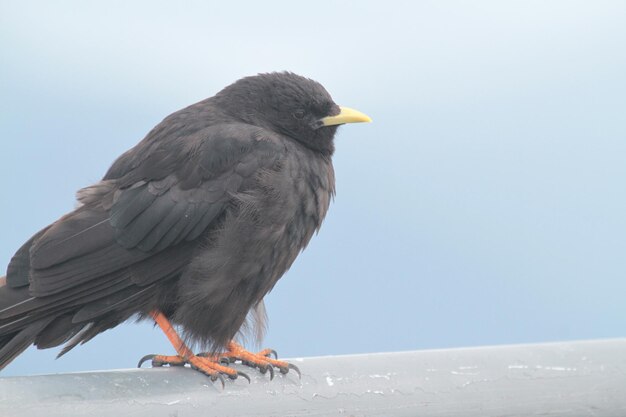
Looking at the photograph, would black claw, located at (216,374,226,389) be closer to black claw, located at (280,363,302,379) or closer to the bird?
black claw, located at (280,363,302,379)

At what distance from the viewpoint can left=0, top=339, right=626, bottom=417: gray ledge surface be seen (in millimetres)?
2652

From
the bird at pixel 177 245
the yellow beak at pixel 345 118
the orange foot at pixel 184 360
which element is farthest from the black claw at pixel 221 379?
the yellow beak at pixel 345 118

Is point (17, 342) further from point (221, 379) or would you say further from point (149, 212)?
point (221, 379)

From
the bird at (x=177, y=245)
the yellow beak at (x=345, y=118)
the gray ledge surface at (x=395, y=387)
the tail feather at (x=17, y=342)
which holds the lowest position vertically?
the gray ledge surface at (x=395, y=387)

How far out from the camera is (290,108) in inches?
191

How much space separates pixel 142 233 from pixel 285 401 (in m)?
1.52

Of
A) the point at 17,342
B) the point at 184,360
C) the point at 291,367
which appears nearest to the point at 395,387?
the point at 291,367

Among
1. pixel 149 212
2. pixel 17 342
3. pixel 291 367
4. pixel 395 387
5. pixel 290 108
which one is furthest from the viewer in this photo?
pixel 290 108

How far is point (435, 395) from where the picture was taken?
2.80 metres

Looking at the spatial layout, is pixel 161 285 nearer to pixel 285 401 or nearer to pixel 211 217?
pixel 211 217

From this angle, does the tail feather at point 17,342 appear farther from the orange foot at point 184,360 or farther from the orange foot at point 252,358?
the orange foot at point 252,358

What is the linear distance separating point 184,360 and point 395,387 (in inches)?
55.6

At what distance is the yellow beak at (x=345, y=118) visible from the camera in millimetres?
4871

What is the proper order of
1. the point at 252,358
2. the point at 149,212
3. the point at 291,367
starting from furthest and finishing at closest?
the point at 149,212 → the point at 252,358 → the point at 291,367
